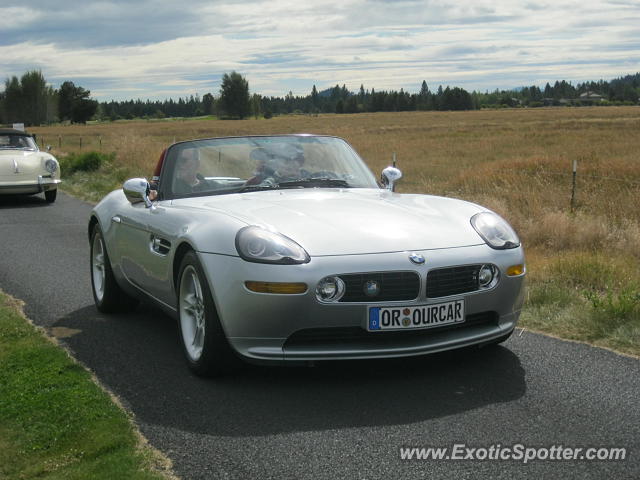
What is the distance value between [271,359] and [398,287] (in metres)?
0.74

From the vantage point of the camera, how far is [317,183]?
225 inches

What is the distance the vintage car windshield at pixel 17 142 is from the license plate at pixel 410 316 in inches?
566

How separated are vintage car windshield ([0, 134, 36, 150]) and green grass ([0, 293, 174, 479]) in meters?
12.7

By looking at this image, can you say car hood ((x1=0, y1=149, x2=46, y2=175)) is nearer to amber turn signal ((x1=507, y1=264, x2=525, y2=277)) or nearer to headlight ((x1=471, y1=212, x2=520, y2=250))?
headlight ((x1=471, y1=212, x2=520, y2=250))

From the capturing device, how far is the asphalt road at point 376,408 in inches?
132

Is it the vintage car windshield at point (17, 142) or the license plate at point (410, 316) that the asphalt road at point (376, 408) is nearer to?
the license plate at point (410, 316)

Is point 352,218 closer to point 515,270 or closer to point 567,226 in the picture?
point 515,270

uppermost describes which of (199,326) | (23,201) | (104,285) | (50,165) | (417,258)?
(417,258)

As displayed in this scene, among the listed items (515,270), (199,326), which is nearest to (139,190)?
(199,326)

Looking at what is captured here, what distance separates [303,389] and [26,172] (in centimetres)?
1329

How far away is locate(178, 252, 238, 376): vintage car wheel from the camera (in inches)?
173

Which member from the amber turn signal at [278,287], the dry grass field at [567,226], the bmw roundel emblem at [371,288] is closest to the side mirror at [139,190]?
the amber turn signal at [278,287]

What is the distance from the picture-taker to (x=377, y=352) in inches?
166

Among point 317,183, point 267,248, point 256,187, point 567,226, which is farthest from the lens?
point 567,226
